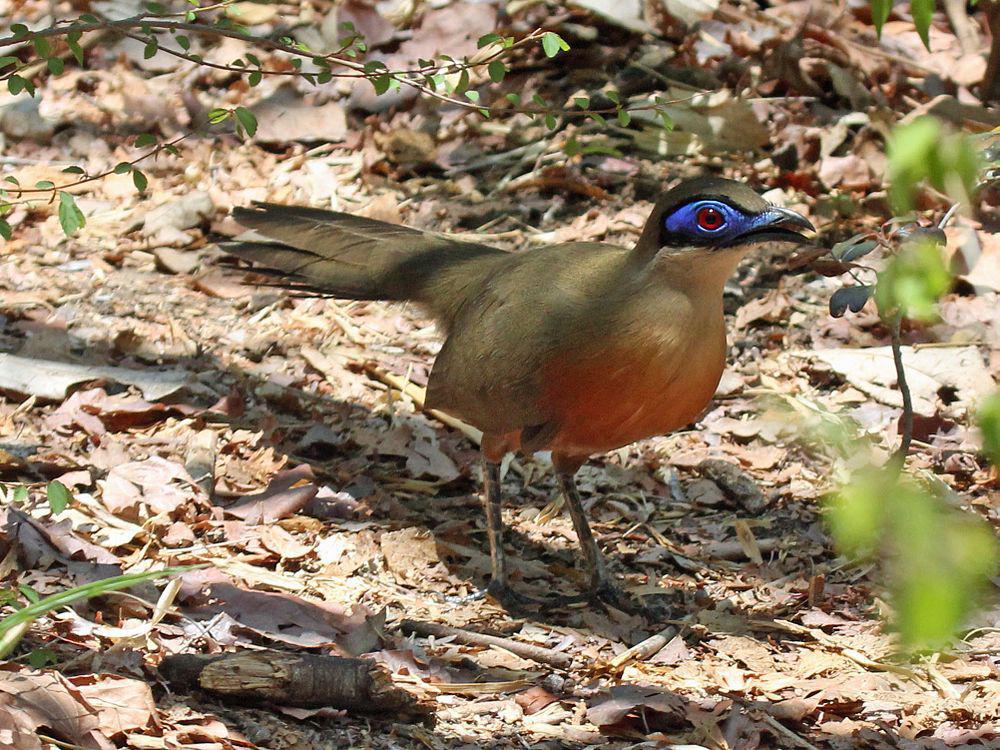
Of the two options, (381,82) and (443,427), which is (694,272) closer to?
(381,82)

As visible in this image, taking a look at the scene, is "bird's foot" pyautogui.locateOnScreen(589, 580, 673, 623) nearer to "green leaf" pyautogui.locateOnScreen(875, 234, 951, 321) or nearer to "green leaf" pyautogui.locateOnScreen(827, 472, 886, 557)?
"green leaf" pyautogui.locateOnScreen(875, 234, 951, 321)

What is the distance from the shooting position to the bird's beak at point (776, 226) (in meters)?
4.44

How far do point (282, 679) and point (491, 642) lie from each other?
1120 millimetres

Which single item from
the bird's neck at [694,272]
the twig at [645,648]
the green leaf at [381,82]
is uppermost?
the green leaf at [381,82]

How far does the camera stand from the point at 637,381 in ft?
15.1

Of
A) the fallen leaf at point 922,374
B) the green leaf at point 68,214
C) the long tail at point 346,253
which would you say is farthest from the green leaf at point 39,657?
the fallen leaf at point 922,374

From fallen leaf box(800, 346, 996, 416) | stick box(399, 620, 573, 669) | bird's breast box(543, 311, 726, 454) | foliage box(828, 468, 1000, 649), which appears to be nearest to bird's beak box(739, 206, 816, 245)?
bird's breast box(543, 311, 726, 454)

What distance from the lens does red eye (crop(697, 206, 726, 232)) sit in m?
4.52

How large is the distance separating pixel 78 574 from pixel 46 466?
2.72 feet

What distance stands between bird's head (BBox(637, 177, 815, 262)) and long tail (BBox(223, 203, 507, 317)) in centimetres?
130

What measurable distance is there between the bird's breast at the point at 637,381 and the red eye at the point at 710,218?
35 centimetres

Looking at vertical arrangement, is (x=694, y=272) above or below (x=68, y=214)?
below

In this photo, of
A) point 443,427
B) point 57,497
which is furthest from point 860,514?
point 443,427

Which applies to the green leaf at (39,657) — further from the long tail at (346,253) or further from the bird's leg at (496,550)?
the long tail at (346,253)
